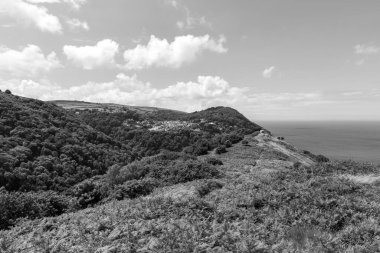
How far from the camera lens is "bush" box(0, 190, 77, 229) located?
42.4ft

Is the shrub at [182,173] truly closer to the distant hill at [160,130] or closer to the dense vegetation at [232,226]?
the dense vegetation at [232,226]

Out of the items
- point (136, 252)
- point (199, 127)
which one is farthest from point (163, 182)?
point (199, 127)

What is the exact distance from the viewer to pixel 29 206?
14016 mm

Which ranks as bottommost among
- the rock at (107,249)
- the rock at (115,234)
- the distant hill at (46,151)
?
the distant hill at (46,151)

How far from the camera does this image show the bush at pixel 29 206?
12938 millimetres

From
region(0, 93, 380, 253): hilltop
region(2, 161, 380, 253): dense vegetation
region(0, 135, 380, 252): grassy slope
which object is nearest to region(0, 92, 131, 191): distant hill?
region(0, 93, 380, 253): hilltop

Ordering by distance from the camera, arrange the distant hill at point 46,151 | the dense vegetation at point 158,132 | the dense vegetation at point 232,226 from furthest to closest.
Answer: the dense vegetation at point 158,132 → the distant hill at point 46,151 → the dense vegetation at point 232,226

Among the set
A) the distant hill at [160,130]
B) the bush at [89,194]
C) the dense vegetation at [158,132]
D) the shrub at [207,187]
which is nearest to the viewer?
the shrub at [207,187]

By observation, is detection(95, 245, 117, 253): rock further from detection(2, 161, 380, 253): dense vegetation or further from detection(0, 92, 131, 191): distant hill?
detection(0, 92, 131, 191): distant hill

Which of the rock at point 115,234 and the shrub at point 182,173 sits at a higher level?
the rock at point 115,234

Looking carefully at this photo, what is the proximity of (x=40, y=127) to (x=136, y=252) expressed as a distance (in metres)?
51.9

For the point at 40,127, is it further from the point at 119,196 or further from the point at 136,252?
the point at 136,252

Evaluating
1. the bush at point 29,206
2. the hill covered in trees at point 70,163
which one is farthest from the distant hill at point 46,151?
the bush at point 29,206

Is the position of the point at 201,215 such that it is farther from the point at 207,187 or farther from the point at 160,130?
the point at 160,130
